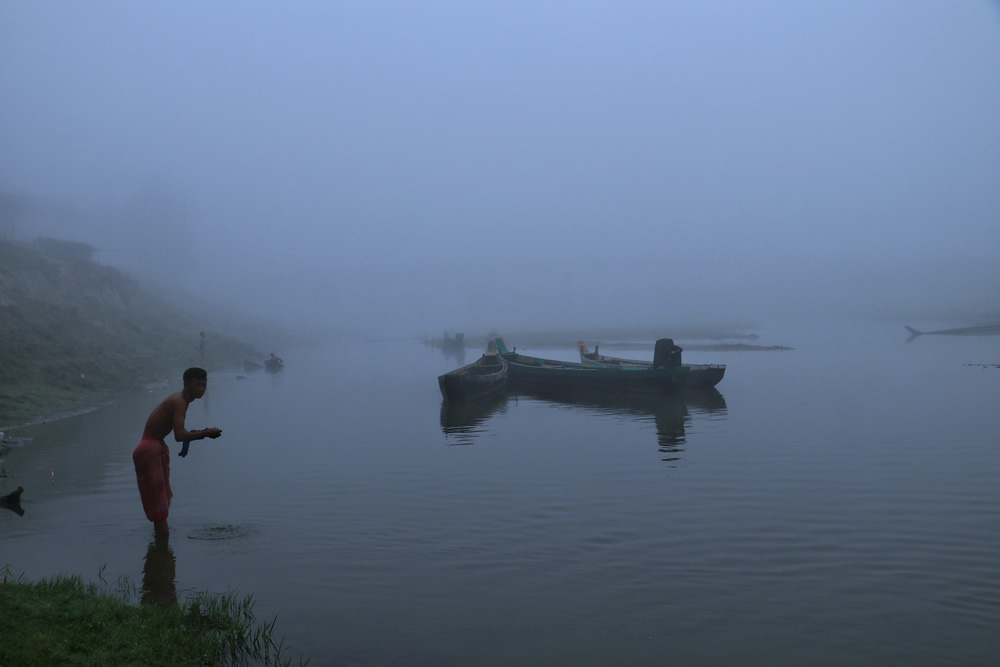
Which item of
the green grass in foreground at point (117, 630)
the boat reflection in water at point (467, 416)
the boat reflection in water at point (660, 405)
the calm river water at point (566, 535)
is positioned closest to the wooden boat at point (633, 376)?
the boat reflection in water at point (660, 405)

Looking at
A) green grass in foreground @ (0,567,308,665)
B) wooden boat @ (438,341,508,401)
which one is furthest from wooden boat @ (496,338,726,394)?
green grass in foreground @ (0,567,308,665)

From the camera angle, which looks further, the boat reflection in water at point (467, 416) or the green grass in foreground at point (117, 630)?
the boat reflection in water at point (467, 416)

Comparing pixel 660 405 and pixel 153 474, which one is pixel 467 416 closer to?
pixel 660 405

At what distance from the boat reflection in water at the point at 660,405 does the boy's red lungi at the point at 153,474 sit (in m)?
13.6

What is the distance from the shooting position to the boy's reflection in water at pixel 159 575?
821 centimetres

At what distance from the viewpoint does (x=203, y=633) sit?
7031 mm

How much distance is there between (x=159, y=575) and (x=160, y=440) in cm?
180

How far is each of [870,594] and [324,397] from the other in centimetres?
3016

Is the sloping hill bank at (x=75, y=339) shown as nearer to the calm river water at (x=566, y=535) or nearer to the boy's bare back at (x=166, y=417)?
the calm river water at (x=566, y=535)

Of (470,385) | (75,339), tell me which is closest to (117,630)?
(470,385)

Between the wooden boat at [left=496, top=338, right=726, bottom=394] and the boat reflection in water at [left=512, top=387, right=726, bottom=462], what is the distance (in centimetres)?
43

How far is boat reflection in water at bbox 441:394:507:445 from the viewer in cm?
2330

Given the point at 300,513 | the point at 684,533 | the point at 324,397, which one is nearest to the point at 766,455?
the point at 684,533

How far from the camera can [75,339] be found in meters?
39.5
